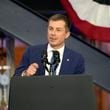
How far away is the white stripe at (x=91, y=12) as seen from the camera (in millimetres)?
2596

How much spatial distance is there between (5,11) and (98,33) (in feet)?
2.37

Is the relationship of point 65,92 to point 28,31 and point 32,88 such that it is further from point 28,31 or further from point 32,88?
point 28,31

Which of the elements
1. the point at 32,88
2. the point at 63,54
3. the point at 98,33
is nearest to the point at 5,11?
the point at 98,33

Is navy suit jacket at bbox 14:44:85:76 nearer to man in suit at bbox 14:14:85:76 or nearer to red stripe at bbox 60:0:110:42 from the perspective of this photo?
man in suit at bbox 14:14:85:76

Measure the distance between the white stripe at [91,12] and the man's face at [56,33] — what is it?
2.89ft

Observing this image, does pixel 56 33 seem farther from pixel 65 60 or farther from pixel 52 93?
pixel 52 93

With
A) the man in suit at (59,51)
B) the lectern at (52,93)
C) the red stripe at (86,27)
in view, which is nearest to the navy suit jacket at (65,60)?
the man in suit at (59,51)

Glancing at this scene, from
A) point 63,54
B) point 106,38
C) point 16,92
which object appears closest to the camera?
point 16,92

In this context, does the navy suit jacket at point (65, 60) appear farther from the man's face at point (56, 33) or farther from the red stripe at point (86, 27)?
the red stripe at point (86, 27)

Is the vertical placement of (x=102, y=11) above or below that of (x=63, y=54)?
above

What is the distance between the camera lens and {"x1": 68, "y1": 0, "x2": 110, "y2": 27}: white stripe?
8.52 feet

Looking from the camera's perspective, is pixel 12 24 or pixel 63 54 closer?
pixel 63 54

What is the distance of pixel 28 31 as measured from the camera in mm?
2668

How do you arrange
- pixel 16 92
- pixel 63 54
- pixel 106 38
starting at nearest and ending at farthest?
pixel 16 92, pixel 63 54, pixel 106 38
